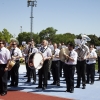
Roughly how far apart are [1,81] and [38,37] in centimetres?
7044

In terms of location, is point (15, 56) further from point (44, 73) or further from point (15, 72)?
point (44, 73)

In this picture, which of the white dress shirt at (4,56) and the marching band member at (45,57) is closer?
the white dress shirt at (4,56)

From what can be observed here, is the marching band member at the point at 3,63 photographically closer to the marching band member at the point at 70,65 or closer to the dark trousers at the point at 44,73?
the dark trousers at the point at 44,73

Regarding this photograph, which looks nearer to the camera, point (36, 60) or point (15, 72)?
point (36, 60)

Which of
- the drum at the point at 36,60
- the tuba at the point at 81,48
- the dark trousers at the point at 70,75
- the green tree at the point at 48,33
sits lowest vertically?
the dark trousers at the point at 70,75

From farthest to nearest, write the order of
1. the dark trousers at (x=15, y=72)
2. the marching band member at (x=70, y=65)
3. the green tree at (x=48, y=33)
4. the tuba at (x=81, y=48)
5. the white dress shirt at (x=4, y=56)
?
the green tree at (x=48, y=33) < the dark trousers at (x=15, y=72) < the tuba at (x=81, y=48) < the marching band member at (x=70, y=65) < the white dress shirt at (x=4, y=56)

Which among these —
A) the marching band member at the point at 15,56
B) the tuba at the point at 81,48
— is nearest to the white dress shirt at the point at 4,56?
the marching band member at the point at 15,56

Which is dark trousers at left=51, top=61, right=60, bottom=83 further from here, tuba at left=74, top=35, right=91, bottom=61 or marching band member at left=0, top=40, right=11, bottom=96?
marching band member at left=0, top=40, right=11, bottom=96

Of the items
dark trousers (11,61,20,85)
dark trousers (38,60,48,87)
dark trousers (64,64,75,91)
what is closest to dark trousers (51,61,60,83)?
dark trousers (38,60,48,87)

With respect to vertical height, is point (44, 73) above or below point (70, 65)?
below

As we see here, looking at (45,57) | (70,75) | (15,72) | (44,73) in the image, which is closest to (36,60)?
(45,57)

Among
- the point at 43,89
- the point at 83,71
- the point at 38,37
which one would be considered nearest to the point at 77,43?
the point at 83,71

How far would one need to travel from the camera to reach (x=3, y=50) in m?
8.02

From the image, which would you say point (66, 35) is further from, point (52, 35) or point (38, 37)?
point (38, 37)
